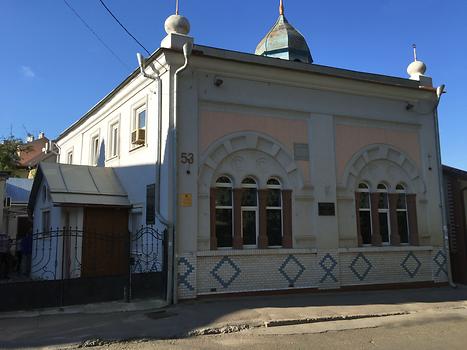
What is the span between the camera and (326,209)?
13305mm

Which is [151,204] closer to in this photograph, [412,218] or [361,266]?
[361,266]

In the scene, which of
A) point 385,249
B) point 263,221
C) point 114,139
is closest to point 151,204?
point 263,221

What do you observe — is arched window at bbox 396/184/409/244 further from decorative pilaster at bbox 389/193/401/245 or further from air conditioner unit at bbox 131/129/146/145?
air conditioner unit at bbox 131/129/146/145

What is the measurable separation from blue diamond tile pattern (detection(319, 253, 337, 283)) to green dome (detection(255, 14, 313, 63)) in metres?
8.36

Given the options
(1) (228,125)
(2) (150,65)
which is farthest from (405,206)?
(2) (150,65)

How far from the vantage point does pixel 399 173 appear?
48.9 ft

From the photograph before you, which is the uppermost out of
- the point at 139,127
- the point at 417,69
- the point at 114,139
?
the point at 417,69

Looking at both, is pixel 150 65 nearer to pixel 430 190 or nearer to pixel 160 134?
pixel 160 134

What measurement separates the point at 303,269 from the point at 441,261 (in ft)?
16.5

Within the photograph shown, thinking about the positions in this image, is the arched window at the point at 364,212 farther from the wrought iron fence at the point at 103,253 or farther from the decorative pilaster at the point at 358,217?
the wrought iron fence at the point at 103,253

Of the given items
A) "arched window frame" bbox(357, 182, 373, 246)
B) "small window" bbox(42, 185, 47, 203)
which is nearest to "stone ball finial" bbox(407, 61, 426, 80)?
"arched window frame" bbox(357, 182, 373, 246)

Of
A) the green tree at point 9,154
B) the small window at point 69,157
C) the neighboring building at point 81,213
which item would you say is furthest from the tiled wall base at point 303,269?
the green tree at point 9,154

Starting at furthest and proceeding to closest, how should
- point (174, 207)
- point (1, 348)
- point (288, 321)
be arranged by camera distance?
point (174, 207)
point (288, 321)
point (1, 348)

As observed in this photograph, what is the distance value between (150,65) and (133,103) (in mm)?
1986
